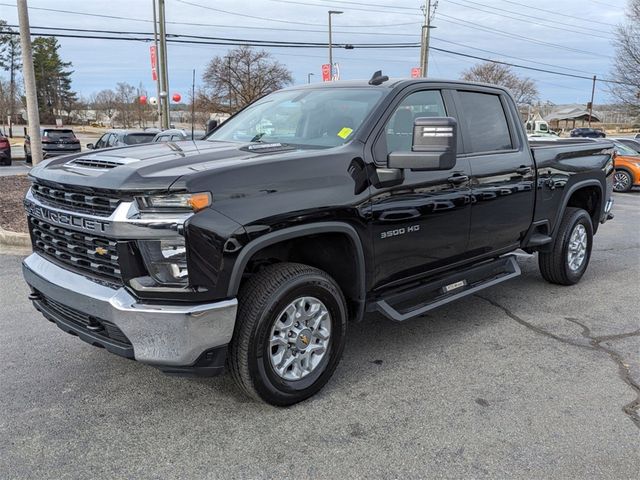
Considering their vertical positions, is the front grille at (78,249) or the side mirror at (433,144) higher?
the side mirror at (433,144)

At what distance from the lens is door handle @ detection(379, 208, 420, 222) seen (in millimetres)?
3685

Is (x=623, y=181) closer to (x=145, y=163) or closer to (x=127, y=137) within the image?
(x=127, y=137)

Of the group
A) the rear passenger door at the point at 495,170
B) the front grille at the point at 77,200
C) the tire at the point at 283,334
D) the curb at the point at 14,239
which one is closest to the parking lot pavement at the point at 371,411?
the tire at the point at 283,334

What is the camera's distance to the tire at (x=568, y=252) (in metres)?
5.75

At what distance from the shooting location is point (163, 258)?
2.86 m

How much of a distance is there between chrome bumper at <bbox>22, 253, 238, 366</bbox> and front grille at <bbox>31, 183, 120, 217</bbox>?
42cm

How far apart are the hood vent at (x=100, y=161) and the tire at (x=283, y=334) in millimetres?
988

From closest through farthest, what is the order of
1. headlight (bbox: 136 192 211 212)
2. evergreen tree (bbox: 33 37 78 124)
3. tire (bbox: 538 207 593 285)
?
headlight (bbox: 136 192 211 212), tire (bbox: 538 207 593 285), evergreen tree (bbox: 33 37 78 124)

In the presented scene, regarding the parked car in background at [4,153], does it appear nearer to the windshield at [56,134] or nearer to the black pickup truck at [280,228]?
the windshield at [56,134]

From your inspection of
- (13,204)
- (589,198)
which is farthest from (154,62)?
(589,198)

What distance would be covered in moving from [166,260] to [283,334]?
85cm

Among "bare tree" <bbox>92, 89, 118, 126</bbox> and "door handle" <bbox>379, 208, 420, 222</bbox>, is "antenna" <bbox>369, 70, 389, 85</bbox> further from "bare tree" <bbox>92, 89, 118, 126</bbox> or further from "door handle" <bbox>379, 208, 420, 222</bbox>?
"bare tree" <bbox>92, 89, 118, 126</bbox>

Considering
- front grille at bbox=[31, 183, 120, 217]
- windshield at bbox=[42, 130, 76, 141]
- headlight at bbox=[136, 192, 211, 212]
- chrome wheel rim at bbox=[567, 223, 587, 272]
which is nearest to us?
headlight at bbox=[136, 192, 211, 212]

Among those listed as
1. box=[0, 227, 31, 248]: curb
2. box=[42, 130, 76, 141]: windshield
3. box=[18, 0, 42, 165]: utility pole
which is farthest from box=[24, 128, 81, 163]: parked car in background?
box=[0, 227, 31, 248]: curb
